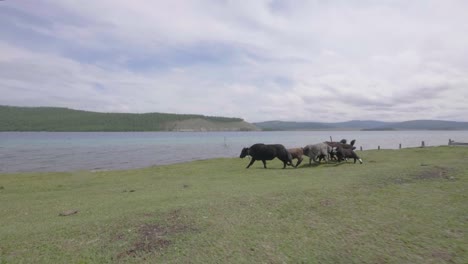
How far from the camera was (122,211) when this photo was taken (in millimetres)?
8922

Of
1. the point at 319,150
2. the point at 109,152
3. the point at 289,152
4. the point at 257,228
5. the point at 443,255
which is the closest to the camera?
the point at 443,255

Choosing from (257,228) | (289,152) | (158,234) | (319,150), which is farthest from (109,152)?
(257,228)

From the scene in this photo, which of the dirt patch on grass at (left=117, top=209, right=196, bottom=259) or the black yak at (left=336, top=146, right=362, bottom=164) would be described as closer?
the dirt patch on grass at (left=117, top=209, right=196, bottom=259)

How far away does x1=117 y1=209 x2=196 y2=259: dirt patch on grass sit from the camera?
5.86m

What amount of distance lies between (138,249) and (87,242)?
49.2 inches

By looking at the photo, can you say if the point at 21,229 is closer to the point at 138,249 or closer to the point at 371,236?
the point at 138,249

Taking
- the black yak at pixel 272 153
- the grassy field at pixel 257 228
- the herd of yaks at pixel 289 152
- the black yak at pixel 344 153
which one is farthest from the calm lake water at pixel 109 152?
the grassy field at pixel 257 228

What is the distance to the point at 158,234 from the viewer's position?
6.65 m

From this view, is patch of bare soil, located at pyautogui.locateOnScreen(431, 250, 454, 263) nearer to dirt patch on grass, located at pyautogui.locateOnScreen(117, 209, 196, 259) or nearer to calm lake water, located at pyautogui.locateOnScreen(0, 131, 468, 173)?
dirt patch on grass, located at pyautogui.locateOnScreen(117, 209, 196, 259)

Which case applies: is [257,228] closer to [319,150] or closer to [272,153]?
[272,153]

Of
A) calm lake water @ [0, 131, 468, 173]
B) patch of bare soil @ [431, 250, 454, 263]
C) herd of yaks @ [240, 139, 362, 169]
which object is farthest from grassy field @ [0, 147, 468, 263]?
calm lake water @ [0, 131, 468, 173]

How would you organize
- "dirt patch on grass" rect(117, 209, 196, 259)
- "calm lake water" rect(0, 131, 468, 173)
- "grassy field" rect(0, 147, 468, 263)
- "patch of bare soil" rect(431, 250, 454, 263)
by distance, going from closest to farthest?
"patch of bare soil" rect(431, 250, 454, 263), "grassy field" rect(0, 147, 468, 263), "dirt patch on grass" rect(117, 209, 196, 259), "calm lake water" rect(0, 131, 468, 173)

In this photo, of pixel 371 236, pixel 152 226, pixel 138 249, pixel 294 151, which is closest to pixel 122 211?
pixel 152 226

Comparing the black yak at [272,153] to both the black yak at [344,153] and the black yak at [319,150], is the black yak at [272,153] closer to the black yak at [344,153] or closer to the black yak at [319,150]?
the black yak at [319,150]
